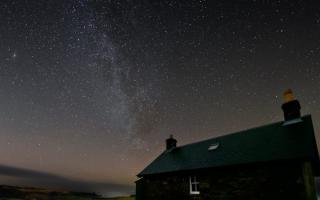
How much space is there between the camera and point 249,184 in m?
13.1

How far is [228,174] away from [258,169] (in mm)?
2020

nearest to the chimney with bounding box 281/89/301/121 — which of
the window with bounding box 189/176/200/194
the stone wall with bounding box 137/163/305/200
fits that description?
the stone wall with bounding box 137/163/305/200

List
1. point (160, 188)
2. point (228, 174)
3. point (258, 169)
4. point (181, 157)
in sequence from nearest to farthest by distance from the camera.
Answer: point (258, 169) < point (228, 174) < point (160, 188) < point (181, 157)

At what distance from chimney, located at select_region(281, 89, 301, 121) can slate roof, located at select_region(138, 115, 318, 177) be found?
0.65 meters

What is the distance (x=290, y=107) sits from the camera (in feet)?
51.6

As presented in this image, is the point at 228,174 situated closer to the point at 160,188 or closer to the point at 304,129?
the point at 304,129

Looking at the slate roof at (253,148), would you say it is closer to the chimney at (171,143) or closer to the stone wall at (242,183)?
the stone wall at (242,183)

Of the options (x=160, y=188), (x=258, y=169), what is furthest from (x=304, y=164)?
(x=160, y=188)

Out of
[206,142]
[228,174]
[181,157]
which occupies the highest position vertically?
[206,142]

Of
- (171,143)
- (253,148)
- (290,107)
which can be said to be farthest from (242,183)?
(171,143)

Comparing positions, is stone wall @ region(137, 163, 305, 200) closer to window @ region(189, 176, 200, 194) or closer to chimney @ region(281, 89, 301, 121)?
window @ region(189, 176, 200, 194)

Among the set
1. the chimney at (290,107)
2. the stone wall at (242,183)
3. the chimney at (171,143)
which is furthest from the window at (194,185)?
the chimney at (171,143)

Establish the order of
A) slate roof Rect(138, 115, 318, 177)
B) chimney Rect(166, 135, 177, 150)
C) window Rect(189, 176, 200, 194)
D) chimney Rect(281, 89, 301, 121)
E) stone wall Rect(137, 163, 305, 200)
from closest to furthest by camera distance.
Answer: stone wall Rect(137, 163, 305, 200) < slate roof Rect(138, 115, 318, 177) < chimney Rect(281, 89, 301, 121) < window Rect(189, 176, 200, 194) < chimney Rect(166, 135, 177, 150)

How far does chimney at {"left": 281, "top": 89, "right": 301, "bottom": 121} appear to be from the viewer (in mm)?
15438
